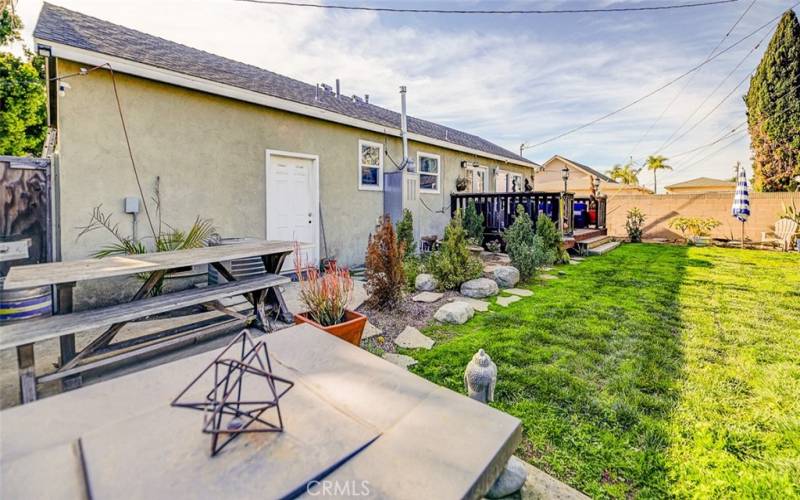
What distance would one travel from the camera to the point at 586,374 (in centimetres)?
296

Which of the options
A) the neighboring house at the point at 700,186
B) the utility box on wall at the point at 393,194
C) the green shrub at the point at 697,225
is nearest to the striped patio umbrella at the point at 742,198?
the green shrub at the point at 697,225

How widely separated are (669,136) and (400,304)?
2416cm

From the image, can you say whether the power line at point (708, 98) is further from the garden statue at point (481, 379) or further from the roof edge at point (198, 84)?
the garden statue at point (481, 379)

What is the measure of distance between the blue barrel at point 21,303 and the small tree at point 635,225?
15.4 meters

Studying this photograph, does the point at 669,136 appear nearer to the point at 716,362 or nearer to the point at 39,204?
the point at 716,362

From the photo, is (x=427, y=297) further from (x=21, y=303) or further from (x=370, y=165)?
(x=21, y=303)

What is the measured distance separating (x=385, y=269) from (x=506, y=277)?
2.49 metres

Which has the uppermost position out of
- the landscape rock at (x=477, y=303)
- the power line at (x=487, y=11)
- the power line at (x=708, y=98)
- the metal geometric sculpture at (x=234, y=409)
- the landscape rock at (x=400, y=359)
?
the power line at (x=708, y=98)

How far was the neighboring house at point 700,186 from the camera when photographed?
27.9 metres

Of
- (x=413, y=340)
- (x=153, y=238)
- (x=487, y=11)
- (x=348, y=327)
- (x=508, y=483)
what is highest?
(x=487, y=11)

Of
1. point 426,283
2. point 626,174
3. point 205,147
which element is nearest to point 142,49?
point 205,147

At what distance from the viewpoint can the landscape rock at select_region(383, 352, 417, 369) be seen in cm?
310

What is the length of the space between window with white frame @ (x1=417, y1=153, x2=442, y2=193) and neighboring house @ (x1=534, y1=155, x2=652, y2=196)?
14944 millimetres

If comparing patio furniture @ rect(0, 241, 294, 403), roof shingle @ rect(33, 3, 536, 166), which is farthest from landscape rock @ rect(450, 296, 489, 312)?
roof shingle @ rect(33, 3, 536, 166)
